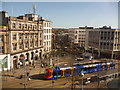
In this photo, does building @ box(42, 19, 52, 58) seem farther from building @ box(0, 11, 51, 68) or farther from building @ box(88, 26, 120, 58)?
building @ box(88, 26, 120, 58)

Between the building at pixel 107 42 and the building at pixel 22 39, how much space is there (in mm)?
22373

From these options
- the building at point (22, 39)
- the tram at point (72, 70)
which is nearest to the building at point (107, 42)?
the tram at point (72, 70)

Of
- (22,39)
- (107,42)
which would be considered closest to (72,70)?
(22,39)

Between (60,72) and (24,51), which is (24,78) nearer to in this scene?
(60,72)

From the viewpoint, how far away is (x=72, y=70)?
1164 inches

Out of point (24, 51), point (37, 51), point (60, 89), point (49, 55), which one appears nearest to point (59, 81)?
point (60, 89)

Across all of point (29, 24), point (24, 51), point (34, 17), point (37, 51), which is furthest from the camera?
point (34, 17)

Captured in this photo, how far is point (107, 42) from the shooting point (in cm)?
5234

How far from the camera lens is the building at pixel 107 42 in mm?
50594

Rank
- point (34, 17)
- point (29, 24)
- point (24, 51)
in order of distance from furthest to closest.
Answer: point (34, 17)
point (29, 24)
point (24, 51)

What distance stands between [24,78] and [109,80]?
17148 mm

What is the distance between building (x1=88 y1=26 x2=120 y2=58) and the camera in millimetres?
50594

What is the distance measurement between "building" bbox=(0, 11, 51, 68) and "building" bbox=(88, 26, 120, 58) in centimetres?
2237

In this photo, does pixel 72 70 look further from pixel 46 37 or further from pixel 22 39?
pixel 46 37
